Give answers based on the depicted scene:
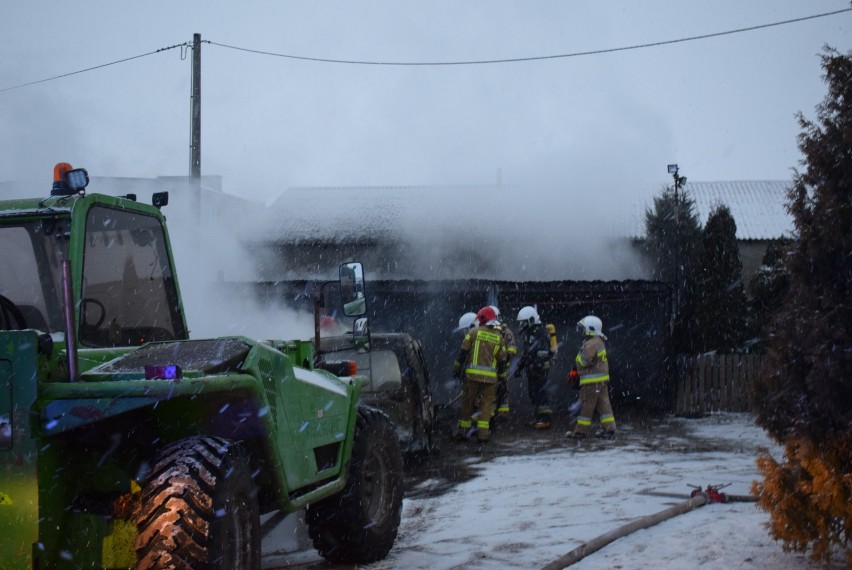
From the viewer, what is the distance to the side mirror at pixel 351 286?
5691mm

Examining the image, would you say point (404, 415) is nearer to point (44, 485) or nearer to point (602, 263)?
point (44, 485)

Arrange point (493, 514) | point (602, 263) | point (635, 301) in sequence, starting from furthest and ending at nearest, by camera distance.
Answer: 1. point (602, 263)
2. point (635, 301)
3. point (493, 514)

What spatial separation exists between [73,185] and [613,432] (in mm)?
10360

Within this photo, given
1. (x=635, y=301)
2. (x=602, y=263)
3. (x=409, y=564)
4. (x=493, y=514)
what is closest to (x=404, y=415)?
(x=493, y=514)

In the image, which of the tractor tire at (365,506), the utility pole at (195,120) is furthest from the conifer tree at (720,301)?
the tractor tire at (365,506)

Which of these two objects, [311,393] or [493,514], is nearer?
[311,393]

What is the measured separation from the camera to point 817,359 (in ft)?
17.3

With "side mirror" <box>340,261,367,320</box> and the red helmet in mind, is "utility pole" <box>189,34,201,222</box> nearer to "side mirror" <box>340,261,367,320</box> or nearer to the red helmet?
the red helmet

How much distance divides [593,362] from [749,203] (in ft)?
58.9

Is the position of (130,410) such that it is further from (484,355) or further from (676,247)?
(676,247)

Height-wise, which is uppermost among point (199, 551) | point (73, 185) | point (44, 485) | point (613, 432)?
point (73, 185)

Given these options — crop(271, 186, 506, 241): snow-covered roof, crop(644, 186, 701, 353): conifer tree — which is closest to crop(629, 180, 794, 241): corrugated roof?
crop(644, 186, 701, 353): conifer tree

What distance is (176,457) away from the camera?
385 cm

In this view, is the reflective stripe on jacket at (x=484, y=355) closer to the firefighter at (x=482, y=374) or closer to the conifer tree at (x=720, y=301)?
the firefighter at (x=482, y=374)
